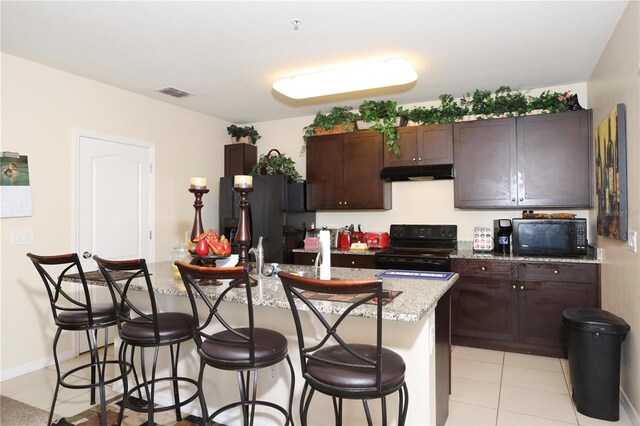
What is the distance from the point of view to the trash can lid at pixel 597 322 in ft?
8.13

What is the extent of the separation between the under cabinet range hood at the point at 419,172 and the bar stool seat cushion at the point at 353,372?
2759 millimetres

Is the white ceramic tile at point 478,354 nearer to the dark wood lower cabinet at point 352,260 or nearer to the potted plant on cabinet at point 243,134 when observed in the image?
the dark wood lower cabinet at point 352,260

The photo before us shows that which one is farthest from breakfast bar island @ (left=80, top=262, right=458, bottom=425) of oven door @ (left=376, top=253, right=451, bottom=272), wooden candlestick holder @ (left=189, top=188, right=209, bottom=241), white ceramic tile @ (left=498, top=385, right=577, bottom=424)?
oven door @ (left=376, top=253, right=451, bottom=272)

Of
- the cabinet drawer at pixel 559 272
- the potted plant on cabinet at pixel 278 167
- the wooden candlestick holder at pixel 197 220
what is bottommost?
the cabinet drawer at pixel 559 272

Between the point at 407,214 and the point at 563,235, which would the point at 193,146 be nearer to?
the point at 407,214

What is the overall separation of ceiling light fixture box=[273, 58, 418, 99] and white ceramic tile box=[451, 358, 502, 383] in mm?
2506

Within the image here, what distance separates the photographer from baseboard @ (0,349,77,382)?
3.16m

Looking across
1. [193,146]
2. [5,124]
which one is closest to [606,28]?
[193,146]

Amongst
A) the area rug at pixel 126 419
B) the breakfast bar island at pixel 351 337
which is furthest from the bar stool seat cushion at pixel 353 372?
the area rug at pixel 126 419

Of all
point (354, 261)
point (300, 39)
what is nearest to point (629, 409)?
point (354, 261)

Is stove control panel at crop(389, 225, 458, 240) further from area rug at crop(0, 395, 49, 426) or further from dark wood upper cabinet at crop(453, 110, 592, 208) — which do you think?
area rug at crop(0, 395, 49, 426)

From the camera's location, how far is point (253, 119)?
5328mm

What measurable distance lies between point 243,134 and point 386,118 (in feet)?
6.77

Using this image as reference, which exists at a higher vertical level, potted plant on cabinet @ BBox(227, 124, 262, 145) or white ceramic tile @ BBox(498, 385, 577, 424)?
potted plant on cabinet @ BBox(227, 124, 262, 145)
